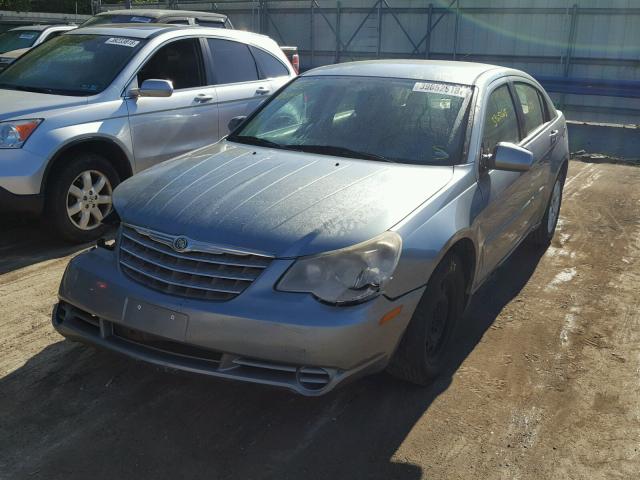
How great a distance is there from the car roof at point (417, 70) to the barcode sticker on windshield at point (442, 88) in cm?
6

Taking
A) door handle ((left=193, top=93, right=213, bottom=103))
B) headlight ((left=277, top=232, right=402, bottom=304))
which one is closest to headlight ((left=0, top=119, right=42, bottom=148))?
door handle ((left=193, top=93, right=213, bottom=103))

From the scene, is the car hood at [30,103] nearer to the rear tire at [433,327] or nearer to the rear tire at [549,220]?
the rear tire at [433,327]

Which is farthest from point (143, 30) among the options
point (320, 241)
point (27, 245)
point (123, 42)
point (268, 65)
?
point (320, 241)

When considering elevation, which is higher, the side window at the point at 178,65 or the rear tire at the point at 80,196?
the side window at the point at 178,65

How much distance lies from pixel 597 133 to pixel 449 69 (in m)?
7.85

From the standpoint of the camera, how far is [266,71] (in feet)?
23.5

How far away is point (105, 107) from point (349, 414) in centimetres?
356

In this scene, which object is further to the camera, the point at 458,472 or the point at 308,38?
the point at 308,38

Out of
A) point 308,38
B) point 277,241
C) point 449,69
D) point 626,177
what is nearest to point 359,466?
point 277,241

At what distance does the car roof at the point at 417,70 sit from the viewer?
4305 mm

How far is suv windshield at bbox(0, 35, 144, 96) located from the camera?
570cm

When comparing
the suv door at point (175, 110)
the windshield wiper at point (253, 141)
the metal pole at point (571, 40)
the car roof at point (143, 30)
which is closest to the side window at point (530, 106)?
the windshield wiper at point (253, 141)

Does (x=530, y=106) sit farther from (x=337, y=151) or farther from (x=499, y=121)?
(x=337, y=151)

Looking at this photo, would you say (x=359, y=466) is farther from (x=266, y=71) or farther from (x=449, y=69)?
(x=266, y=71)
